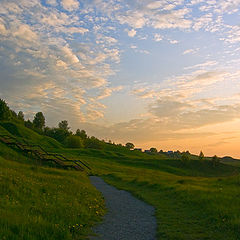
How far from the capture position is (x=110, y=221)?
47.0 ft

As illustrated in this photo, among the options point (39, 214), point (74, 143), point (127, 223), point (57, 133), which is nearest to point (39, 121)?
point (57, 133)

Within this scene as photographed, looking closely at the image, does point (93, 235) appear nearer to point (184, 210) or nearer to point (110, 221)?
point (110, 221)

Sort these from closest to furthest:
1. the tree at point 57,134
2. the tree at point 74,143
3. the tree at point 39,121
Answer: the tree at point 74,143 → the tree at point 57,134 → the tree at point 39,121

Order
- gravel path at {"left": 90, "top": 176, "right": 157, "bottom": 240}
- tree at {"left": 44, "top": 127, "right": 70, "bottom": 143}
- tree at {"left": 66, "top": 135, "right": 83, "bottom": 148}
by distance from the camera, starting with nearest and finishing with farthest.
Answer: gravel path at {"left": 90, "top": 176, "right": 157, "bottom": 240}
tree at {"left": 66, "top": 135, "right": 83, "bottom": 148}
tree at {"left": 44, "top": 127, "right": 70, "bottom": 143}

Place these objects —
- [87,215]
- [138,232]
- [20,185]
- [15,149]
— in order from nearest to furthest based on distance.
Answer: [138,232]
[87,215]
[20,185]
[15,149]

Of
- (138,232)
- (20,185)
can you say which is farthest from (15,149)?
(138,232)

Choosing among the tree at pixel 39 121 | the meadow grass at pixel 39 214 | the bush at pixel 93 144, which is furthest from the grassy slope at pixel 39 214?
the tree at pixel 39 121

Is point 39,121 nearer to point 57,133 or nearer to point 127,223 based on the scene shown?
point 57,133

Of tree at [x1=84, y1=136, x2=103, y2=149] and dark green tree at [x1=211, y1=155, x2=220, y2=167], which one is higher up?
tree at [x1=84, y1=136, x2=103, y2=149]

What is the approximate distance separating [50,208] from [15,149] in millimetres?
38582

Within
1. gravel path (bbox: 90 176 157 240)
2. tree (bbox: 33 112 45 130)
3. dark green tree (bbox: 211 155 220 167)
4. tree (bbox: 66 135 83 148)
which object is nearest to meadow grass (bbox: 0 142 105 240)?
gravel path (bbox: 90 176 157 240)

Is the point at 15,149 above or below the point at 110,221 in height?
above

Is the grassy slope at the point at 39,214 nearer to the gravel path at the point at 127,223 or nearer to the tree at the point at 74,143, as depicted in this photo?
the gravel path at the point at 127,223

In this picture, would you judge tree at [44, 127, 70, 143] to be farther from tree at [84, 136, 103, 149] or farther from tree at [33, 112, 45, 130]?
tree at [33, 112, 45, 130]
